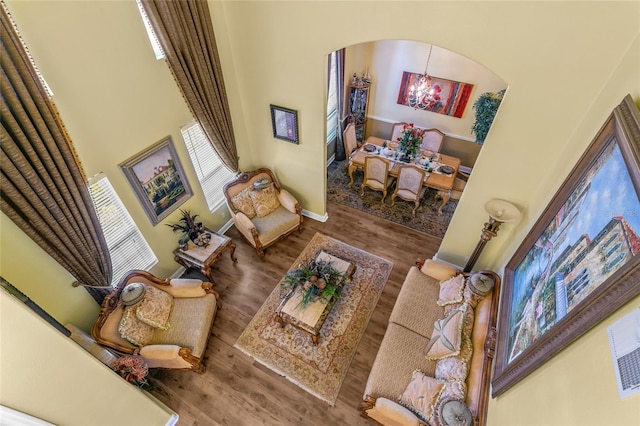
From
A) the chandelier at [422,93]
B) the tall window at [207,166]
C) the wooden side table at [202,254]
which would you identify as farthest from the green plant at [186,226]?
the chandelier at [422,93]

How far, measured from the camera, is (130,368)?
326 centimetres

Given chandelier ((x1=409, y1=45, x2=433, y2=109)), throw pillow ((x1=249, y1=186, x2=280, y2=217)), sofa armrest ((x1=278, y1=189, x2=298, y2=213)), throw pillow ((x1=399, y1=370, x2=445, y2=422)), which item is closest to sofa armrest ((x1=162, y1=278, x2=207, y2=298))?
throw pillow ((x1=249, y1=186, x2=280, y2=217))

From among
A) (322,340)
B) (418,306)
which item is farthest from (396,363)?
(322,340)

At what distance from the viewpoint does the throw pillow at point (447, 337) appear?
10.4ft

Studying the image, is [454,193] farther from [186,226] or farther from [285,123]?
[186,226]

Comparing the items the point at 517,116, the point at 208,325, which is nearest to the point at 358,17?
the point at 517,116

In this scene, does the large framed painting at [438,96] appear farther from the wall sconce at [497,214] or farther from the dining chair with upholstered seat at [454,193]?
the wall sconce at [497,214]

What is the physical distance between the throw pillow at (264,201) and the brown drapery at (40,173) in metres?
2.37

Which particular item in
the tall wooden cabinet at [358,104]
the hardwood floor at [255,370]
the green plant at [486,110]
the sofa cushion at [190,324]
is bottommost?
the hardwood floor at [255,370]

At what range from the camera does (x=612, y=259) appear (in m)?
1.56

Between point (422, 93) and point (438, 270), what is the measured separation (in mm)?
4281

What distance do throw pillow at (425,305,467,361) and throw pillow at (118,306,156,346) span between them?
331cm

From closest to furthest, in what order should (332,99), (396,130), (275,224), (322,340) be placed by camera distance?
1. (322,340)
2. (275,224)
3. (332,99)
4. (396,130)

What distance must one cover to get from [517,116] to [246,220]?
3946 mm
